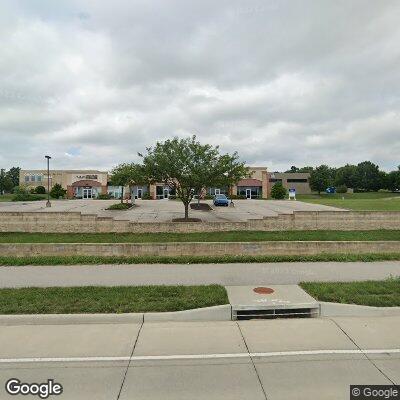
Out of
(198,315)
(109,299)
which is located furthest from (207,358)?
(109,299)

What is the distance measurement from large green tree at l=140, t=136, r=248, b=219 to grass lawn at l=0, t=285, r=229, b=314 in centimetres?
1029

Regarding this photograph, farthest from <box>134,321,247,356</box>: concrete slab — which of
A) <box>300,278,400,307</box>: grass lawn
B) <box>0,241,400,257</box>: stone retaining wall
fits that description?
<box>0,241,400,257</box>: stone retaining wall

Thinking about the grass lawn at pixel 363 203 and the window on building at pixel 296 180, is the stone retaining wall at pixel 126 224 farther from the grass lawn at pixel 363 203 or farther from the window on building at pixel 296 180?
the window on building at pixel 296 180

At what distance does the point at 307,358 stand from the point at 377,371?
820mm

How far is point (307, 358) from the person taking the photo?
423 cm

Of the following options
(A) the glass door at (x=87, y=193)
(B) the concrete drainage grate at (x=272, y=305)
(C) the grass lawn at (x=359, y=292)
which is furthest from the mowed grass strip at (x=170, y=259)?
(A) the glass door at (x=87, y=193)

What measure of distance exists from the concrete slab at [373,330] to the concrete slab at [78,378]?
3.46 meters

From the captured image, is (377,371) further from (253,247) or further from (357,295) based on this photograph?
(253,247)

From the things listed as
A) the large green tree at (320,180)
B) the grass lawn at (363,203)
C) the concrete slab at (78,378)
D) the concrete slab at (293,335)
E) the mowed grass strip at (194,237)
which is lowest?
the concrete slab at (78,378)

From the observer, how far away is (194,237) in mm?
13266

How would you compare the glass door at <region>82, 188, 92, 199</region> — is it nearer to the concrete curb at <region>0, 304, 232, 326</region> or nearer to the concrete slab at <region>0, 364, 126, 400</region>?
the concrete curb at <region>0, 304, 232, 326</region>

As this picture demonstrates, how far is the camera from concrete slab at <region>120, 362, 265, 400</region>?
3.49m

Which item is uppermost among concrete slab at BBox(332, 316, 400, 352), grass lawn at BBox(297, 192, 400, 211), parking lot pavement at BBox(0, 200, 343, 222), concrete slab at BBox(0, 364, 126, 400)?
grass lawn at BBox(297, 192, 400, 211)

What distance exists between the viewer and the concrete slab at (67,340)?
4410 mm
